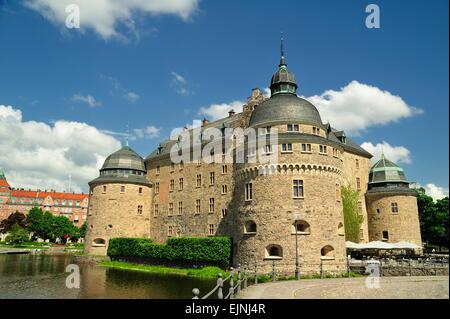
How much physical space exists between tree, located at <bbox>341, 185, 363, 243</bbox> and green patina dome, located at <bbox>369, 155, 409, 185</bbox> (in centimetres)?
567

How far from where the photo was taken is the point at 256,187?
32.2 metres

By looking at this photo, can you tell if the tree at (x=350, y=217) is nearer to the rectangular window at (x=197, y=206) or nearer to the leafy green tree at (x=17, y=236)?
the rectangular window at (x=197, y=206)

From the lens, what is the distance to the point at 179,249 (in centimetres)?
3934

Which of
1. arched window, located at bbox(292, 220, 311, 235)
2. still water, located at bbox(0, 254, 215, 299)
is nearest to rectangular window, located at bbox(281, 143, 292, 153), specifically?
arched window, located at bbox(292, 220, 311, 235)

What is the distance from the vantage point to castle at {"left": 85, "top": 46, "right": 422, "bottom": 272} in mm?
30562

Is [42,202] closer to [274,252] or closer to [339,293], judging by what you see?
[274,252]

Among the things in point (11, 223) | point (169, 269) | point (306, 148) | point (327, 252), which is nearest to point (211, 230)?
point (169, 269)

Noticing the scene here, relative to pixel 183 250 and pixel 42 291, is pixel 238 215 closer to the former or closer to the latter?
pixel 183 250

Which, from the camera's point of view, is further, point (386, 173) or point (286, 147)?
point (386, 173)

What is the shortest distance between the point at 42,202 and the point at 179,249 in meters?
89.2

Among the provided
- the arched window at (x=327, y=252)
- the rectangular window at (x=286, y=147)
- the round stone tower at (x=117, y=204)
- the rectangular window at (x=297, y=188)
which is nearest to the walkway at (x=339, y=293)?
the arched window at (x=327, y=252)

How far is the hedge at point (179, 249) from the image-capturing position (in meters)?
35.6

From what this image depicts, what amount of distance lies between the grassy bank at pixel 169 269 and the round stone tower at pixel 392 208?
20.6m
